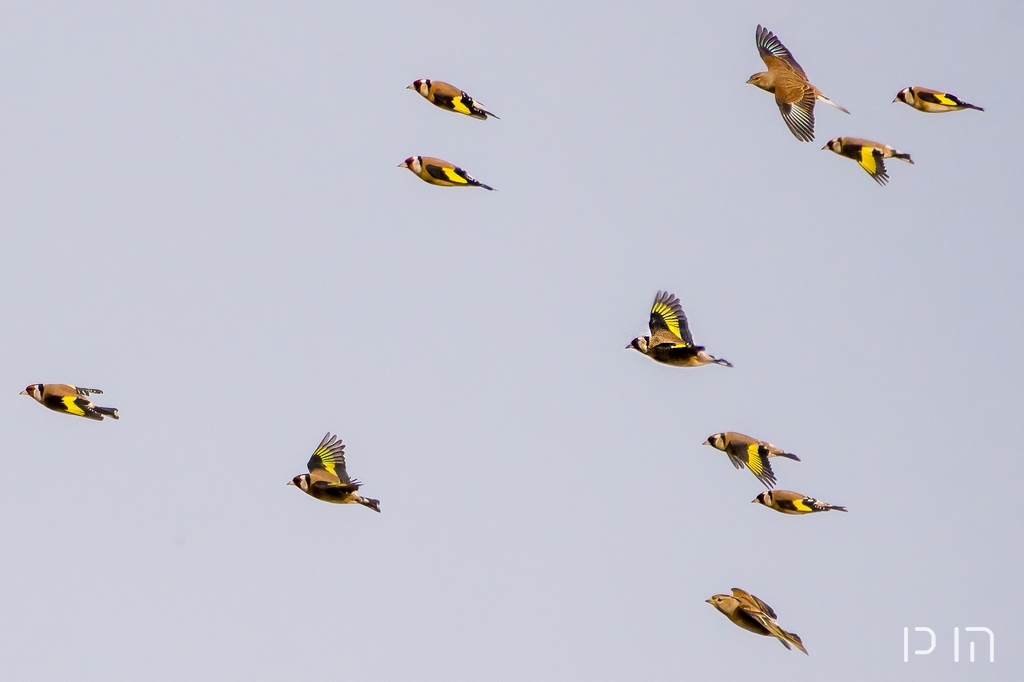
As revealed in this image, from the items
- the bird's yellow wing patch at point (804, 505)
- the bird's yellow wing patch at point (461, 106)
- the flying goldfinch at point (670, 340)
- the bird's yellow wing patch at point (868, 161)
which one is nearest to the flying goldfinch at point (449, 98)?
the bird's yellow wing patch at point (461, 106)

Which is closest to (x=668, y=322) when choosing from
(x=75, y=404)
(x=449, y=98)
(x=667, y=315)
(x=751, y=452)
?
(x=667, y=315)

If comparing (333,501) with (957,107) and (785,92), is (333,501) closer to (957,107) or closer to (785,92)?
(785,92)

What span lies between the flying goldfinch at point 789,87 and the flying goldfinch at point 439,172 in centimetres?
453

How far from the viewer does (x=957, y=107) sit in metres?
25.7

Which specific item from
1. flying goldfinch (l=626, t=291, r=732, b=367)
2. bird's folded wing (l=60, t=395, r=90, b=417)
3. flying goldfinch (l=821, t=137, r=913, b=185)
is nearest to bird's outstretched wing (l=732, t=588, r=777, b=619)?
flying goldfinch (l=626, t=291, r=732, b=367)

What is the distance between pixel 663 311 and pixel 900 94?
4725mm

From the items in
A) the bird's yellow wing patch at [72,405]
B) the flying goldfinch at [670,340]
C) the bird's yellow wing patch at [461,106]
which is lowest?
the bird's yellow wing patch at [72,405]

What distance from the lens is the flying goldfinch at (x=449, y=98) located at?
25.2 m

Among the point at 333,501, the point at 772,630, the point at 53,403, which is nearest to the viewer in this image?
the point at 772,630

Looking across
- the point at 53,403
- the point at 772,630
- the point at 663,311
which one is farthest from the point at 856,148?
the point at 53,403

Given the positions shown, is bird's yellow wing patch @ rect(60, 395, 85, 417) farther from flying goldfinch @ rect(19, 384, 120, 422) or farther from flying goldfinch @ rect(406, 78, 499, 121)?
flying goldfinch @ rect(406, 78, 499, 121)

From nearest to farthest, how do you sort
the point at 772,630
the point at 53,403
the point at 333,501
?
the point at 772,630, the point at 53,403, the point at 333,501

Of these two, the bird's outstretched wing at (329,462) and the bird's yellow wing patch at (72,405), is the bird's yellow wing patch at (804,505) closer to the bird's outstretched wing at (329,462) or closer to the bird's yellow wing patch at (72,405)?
the bird's outstretched wing at (329,462)

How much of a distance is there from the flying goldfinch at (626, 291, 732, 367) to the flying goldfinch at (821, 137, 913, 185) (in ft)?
11.1
